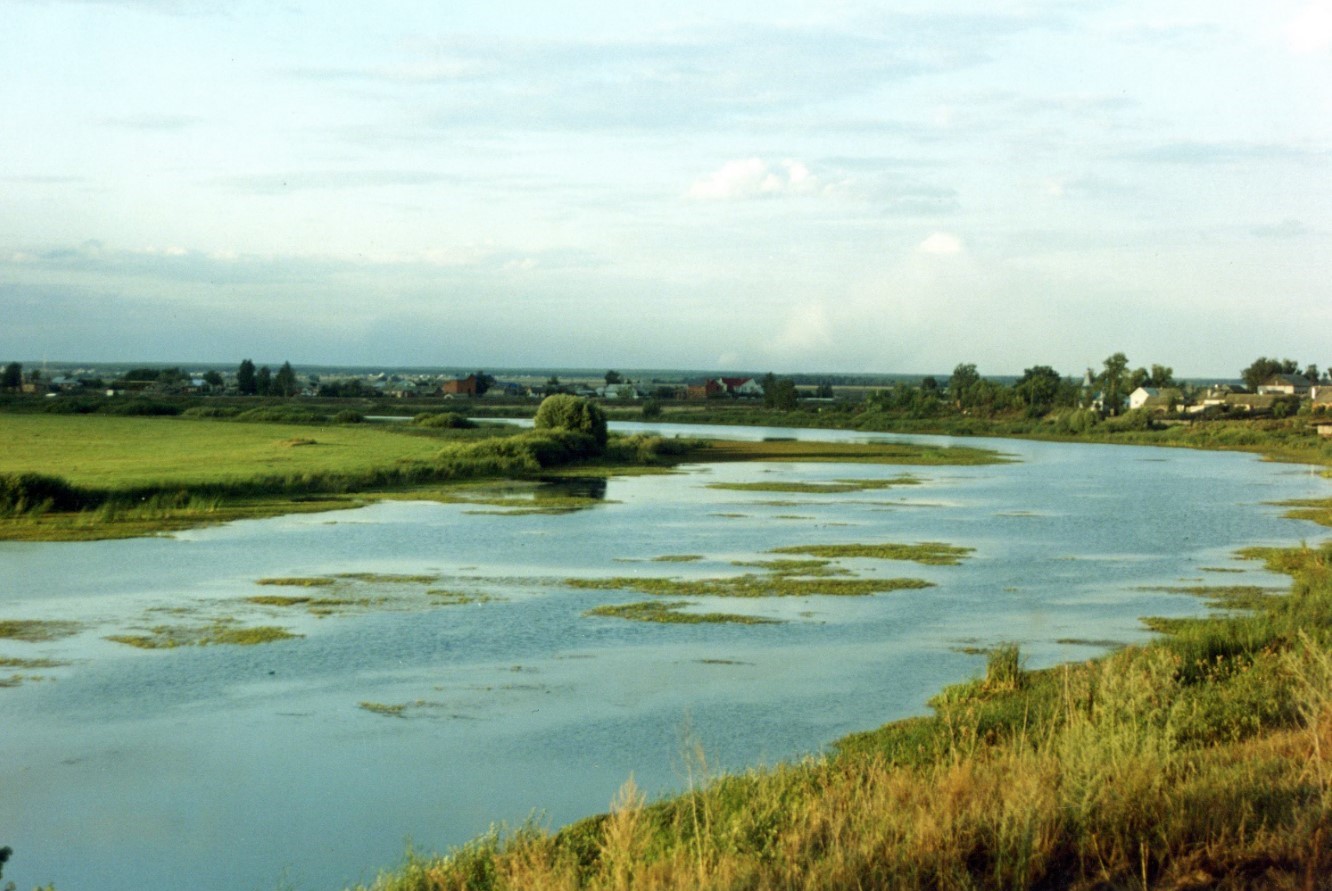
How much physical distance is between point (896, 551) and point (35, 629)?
1498 cm

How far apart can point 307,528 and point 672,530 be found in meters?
8.03

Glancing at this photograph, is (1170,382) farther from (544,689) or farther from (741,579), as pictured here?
(544,689)

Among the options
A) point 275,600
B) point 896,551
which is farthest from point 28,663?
point 896,551

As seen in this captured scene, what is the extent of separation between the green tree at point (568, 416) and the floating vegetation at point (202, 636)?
3173cm

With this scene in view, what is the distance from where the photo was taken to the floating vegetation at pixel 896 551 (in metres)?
23.4

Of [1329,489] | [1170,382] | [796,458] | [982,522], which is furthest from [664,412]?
[982,522]

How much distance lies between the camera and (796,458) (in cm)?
5519

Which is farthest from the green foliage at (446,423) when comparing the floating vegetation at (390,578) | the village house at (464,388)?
the village house at (464,388)

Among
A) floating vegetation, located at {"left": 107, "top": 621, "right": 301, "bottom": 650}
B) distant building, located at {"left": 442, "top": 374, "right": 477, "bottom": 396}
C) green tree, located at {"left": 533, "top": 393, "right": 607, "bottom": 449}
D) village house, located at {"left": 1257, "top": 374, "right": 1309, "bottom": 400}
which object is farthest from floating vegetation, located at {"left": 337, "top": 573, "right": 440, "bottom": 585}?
distant building, located at {"left": 442, "top": 374, "right": 477, "bottom": 396}

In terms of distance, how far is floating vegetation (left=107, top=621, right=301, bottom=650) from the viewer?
1543cm

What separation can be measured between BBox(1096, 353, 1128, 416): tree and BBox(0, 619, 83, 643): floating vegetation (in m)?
83.1

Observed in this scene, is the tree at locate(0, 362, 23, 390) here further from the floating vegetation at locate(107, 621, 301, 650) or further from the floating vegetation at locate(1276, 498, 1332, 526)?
the floating vegetation at locate(1276, 498, 1332, 526)

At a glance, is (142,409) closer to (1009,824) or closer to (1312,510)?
(1312,510)

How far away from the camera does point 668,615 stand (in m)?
17.5
